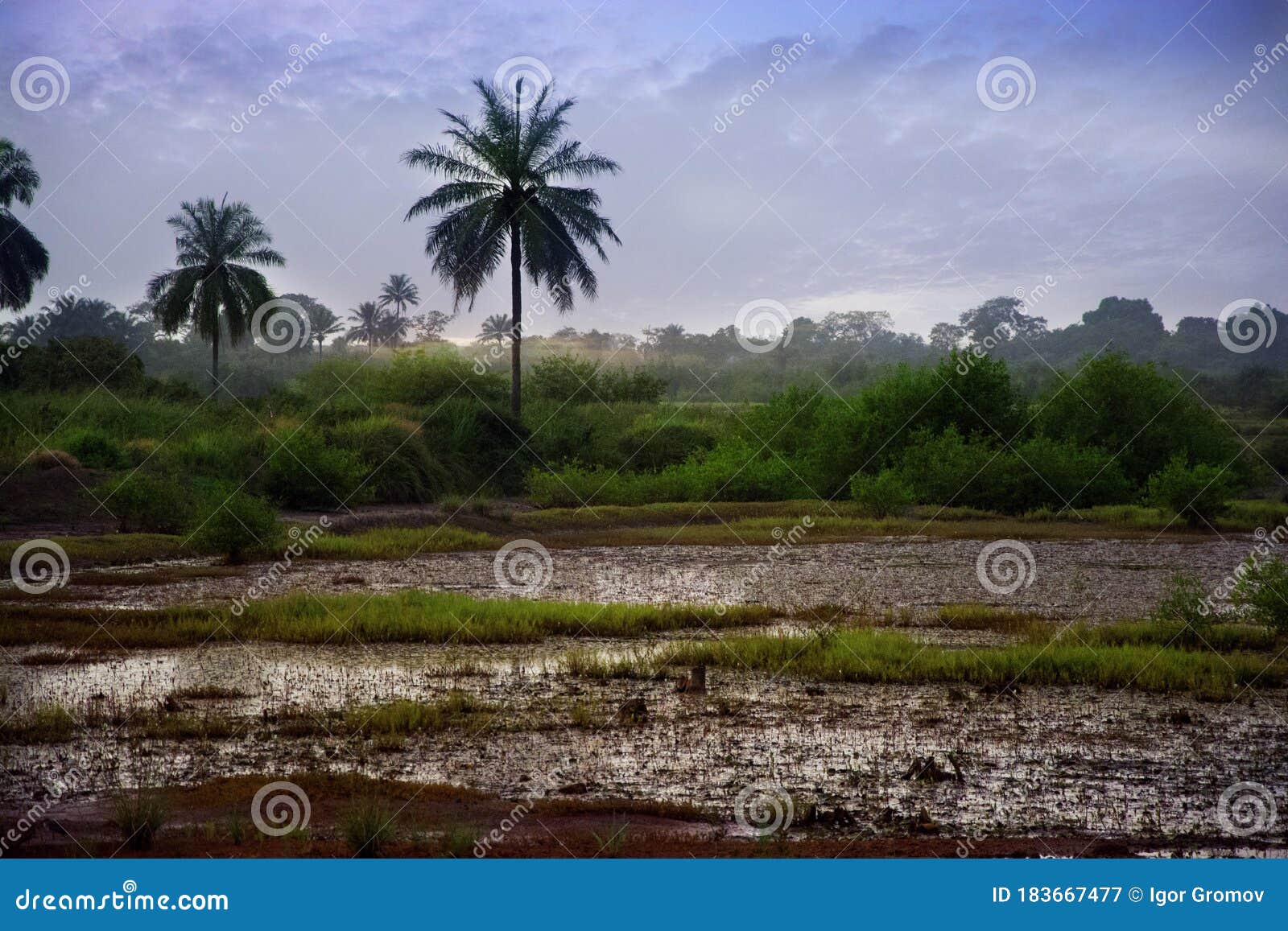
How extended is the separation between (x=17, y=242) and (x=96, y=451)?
49.4ft

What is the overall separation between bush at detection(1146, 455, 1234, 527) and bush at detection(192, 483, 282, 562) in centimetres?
2302

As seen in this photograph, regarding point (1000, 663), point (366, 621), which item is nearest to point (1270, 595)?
point (1000, 663)

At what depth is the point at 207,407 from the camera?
114 ft

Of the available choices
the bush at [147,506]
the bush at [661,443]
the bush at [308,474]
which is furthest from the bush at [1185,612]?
the bush at [661,443]

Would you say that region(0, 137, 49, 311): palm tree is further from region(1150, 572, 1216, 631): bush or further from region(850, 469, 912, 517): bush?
region(1150, 572, 1216, 631): bush

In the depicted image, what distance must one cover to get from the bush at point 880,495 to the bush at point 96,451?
18871 mm

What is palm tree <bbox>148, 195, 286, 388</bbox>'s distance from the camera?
4075 centimetres

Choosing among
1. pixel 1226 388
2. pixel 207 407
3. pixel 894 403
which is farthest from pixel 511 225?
pixel 1226 388

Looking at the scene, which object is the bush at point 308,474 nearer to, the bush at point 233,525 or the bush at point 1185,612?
the bush at point 233,525

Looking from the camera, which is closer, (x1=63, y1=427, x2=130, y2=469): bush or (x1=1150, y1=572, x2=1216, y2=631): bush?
(x1=1150, y1=572, x2=1216, y2=631): bush

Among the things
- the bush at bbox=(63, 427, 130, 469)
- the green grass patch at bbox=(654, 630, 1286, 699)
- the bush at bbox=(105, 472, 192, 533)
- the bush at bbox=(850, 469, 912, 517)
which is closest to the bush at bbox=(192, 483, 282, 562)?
the bush at bbox=(105, 472, 192, 533)

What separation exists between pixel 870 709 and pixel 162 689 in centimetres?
607

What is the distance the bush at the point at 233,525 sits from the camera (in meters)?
18.6

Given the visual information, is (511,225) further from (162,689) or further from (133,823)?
(133,823)
